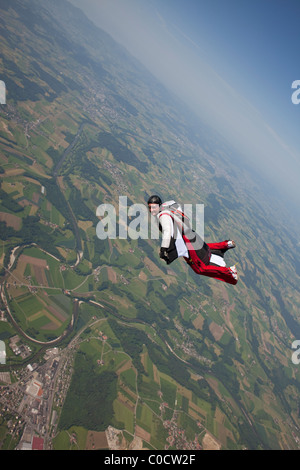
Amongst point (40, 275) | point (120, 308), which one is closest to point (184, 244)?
point (40, 275)

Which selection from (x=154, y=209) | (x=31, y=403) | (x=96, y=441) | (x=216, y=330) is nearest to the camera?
(x=154, y=209)

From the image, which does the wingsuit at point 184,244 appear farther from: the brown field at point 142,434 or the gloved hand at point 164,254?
the brown field at point 142,434

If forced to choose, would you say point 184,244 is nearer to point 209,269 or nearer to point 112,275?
point 209,269

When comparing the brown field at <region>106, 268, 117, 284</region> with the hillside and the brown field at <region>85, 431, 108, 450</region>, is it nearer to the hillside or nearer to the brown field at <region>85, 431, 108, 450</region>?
the hillside

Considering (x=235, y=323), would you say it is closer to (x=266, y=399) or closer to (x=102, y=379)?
(x=266, y=399)

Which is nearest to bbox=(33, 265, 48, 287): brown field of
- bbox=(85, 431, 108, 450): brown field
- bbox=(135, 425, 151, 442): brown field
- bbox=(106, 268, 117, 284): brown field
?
bbox=(106, 268, 117, 284): brown field

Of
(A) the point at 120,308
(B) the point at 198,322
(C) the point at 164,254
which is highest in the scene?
(C) the point at 164,254
